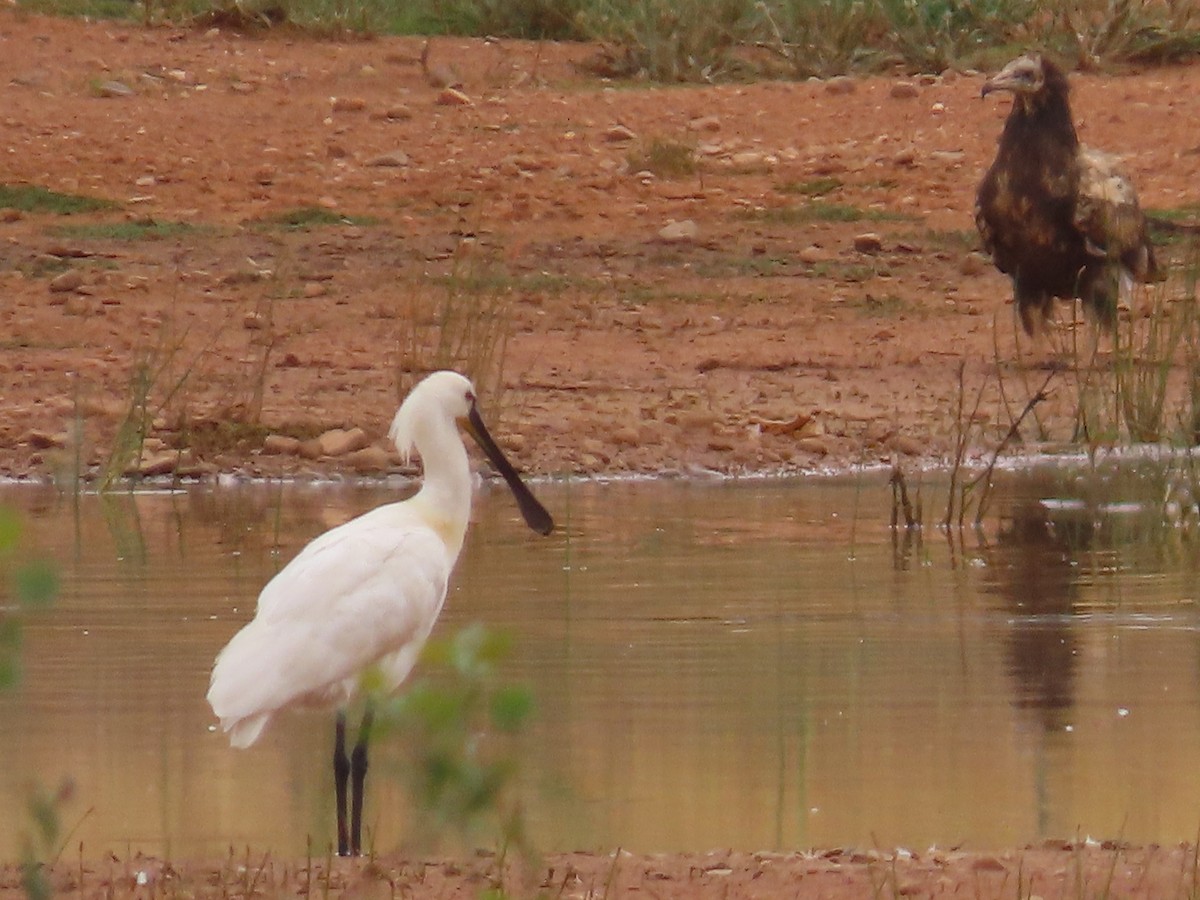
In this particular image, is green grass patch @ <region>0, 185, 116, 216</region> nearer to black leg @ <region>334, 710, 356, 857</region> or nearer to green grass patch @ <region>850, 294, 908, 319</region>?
green grass patch @ <region>850, 294, 908, 319</region>

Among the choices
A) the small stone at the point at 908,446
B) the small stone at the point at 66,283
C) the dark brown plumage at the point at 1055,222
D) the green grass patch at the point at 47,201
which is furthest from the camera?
the green grass patch at the point at 47,201

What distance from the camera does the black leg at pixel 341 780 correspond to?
19.2 ft

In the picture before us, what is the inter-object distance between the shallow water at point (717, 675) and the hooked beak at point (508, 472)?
0.33 metres

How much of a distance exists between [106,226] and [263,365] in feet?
15.3

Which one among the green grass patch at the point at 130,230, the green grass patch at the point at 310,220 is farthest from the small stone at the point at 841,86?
the green grass patch at the point at 130,230

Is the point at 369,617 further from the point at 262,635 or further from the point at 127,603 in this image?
the point at 127,603

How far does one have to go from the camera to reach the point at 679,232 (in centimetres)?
1638

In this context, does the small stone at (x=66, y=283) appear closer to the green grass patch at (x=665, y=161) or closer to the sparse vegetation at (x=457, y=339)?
the sparse vegetation at (x=457, y=339)

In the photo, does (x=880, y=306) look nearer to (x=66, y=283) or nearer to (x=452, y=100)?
(x=66, y=283)

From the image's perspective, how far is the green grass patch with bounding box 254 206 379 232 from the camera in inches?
647

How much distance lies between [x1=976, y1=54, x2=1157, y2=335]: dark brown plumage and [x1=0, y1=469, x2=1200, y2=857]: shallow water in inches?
107

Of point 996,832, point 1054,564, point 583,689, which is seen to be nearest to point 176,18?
point 1054,564

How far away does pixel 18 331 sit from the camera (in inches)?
539

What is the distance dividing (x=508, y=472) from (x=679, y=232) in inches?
363
